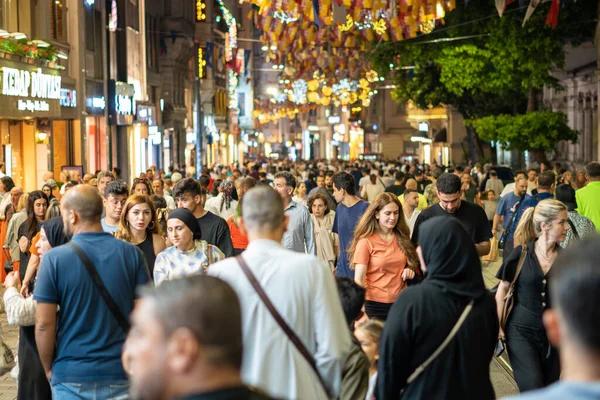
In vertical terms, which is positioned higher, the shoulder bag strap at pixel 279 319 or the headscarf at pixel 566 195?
the headscarf at pixel 566 195

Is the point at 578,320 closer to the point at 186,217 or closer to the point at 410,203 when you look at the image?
the point at 186,217

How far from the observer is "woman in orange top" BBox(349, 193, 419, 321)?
901 centimetres

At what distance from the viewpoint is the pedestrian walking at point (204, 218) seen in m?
10.1

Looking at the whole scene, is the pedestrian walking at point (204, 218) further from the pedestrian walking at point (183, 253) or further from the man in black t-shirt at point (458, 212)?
the man in black t-shirt at point (458, 212)

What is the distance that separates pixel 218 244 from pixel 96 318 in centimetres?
418

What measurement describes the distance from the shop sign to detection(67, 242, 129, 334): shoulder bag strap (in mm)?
25885

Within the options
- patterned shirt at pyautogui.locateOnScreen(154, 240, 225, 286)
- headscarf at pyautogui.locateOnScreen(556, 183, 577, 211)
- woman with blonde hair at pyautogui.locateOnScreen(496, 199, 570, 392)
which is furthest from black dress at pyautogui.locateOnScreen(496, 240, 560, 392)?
headscarf at pyautogui.locateOnScreen(556, 183, 577, 211)

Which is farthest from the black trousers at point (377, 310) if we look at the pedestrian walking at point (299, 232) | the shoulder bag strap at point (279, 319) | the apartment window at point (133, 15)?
the apartment window at point (133, 15)

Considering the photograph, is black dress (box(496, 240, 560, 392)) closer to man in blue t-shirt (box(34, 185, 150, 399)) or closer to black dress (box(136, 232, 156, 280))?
man in blue t-shirt (box(34, 185, 150, 399))

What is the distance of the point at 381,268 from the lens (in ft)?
29.8

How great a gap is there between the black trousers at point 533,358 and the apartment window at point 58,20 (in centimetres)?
2614

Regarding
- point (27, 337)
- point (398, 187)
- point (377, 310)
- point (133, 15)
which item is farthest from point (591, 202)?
point (133, 15)

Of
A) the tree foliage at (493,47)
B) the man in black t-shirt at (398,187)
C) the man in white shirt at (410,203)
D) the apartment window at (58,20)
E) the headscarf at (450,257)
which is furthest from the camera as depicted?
the tree foliage at (493,47)

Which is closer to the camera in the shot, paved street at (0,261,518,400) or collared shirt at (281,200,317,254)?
paved street at (0,261,518,400)
